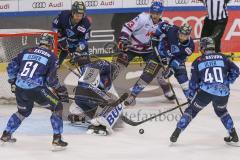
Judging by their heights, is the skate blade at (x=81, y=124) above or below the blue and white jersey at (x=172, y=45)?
below

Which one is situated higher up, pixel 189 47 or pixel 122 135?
pixel 189 47

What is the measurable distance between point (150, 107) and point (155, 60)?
726 mm

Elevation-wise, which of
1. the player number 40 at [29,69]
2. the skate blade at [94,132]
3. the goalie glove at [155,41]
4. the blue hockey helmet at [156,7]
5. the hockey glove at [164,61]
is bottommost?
the skate blade at [94,132]

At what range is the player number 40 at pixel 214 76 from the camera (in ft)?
19.6

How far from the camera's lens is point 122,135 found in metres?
6.59

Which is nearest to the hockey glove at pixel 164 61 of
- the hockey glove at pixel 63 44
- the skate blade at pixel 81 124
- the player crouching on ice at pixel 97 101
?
the player crouching on ice at pixel 97 101

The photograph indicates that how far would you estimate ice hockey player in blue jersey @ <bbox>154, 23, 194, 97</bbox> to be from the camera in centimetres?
725

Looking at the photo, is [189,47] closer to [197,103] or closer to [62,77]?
[197,103]

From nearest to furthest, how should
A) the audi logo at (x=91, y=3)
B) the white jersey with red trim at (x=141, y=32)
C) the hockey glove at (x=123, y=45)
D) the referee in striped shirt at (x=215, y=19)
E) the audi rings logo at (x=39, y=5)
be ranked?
the hockey glove at (x=123, y=45) < the white jersey with red trim at (x=141, y=32) < the referee in striped shirt at (x=215, y=19) < the audi rings logo at (x=39, y=5) < the audi logo at (x=91, y=3)

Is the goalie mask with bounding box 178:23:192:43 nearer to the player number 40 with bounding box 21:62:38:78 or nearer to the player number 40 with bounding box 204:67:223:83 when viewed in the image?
the player number 40 with bounding box 204:67:223:83

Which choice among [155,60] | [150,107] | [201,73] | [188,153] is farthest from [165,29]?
[188,153]

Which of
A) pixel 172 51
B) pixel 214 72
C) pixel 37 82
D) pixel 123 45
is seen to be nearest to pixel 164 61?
pixel 172 51

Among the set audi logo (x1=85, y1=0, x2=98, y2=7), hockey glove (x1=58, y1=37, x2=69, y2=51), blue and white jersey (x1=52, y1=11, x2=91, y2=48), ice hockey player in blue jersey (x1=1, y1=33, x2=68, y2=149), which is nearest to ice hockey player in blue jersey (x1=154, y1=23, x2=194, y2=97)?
blue and white jersey (x1=52, y1=11, x2=91, y2=48)

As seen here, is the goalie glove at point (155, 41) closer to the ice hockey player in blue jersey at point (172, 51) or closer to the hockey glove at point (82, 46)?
the ice hockey player in blue jersey at point (172, 51)
